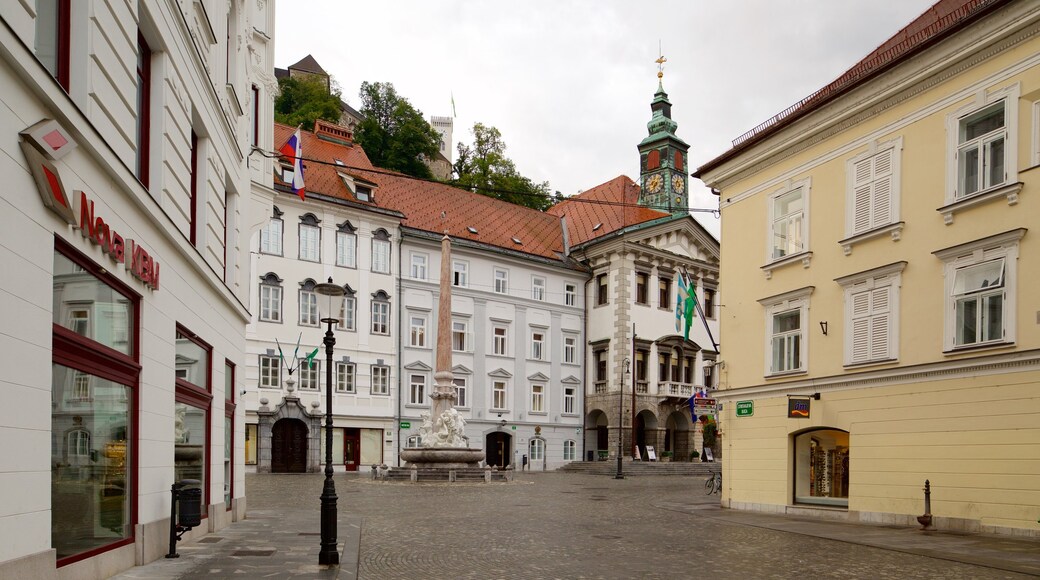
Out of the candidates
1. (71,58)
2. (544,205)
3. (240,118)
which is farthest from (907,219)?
(544,205)

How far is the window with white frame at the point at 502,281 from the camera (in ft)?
172

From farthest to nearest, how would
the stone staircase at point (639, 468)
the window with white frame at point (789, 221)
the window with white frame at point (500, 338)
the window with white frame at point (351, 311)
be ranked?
the window with white frame at point (500, 338)
the stone staircase at point (639, 468)
the window with white frame at point (351, 311)
the window with white frame at point (789, 221)

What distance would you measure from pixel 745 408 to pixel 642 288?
33.4 metres

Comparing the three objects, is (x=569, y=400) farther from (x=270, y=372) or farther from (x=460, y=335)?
(x=270, y=372)

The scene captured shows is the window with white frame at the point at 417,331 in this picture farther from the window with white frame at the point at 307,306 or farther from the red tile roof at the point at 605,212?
the red tile roof at the point at 605,212

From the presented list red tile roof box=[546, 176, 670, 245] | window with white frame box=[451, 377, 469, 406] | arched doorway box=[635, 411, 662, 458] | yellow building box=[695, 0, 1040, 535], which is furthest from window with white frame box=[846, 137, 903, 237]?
red tile roof box=[546, 176, 670, 245]

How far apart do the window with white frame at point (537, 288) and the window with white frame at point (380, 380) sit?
11.3 metres

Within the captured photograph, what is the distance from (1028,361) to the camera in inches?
600

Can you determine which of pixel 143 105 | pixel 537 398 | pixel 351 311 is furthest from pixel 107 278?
pixel 537 398

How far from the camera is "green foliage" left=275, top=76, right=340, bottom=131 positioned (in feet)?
222

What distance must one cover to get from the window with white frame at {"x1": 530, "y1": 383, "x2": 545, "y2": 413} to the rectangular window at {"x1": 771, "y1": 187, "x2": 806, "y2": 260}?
32.1 metres

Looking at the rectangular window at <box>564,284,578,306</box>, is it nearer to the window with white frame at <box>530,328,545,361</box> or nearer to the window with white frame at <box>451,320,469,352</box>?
the window with white frame at <box>530,328,545,361</box>

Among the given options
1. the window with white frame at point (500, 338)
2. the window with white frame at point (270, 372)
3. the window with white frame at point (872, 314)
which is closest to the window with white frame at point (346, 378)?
the window with white frame at point (270, 372)

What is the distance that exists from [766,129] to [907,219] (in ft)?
17.6
